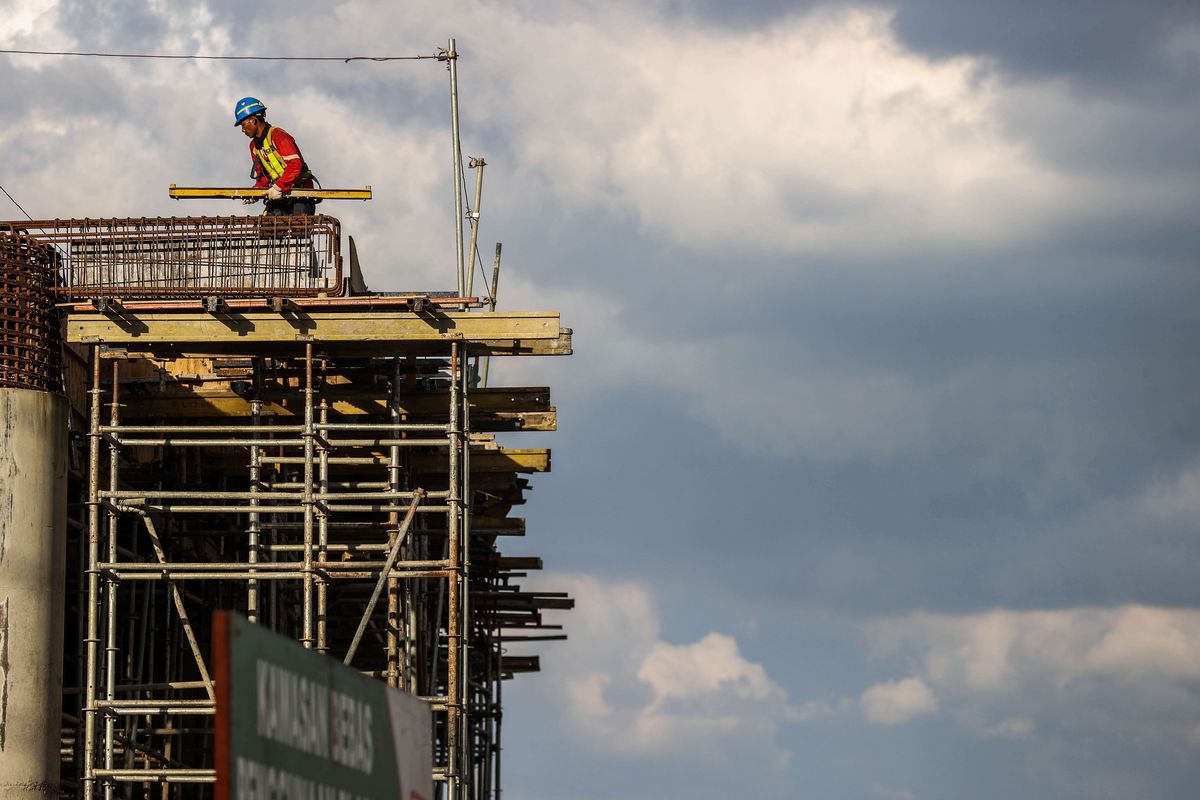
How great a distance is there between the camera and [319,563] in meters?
27.7

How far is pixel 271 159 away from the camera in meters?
30.4

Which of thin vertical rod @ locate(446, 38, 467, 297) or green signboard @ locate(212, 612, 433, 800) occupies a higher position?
thin vertical rod @ locate(446, 38, 467, 297)

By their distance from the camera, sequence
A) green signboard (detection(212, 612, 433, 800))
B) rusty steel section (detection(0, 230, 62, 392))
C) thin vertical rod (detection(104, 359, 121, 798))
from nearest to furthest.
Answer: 1. green signboard (detection(212, 612, 433, 800))
2. thin vertical rod (detection(104, 359, 121, 798))
3. rusty steel section (detection(0, 230, 62, 392))

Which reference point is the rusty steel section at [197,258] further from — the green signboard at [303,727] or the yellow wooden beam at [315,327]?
the green signboard at [303,727]

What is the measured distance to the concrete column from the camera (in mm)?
26078

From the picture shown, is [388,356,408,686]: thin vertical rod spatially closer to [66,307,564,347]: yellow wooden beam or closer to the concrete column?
[66,307,564,347]: yellow wooden beam

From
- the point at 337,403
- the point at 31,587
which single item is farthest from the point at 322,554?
the point at 31,587

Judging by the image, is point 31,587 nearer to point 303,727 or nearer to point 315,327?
point 315,327

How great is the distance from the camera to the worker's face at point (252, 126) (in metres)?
30.4

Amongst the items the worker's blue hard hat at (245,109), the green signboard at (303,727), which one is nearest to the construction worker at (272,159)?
the worker's blue hard hat at (245,109)

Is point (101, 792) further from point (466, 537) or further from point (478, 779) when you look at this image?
point (478, 779)

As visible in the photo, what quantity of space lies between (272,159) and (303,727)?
19797mm

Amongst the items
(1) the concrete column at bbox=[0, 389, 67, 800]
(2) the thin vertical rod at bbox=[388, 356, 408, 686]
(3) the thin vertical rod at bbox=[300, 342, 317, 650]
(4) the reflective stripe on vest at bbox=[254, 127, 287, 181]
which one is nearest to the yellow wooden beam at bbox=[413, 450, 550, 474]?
(2) the thin vertical rod at bbox=[388, 356, 408, 686]

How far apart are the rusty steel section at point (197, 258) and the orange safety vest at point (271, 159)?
4.24 ft
